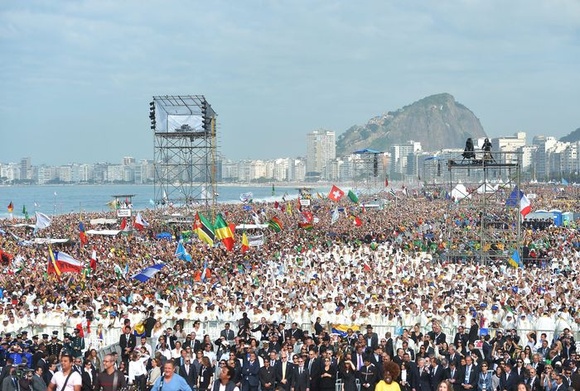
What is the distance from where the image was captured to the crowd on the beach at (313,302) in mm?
13086

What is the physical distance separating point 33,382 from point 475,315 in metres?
10.1

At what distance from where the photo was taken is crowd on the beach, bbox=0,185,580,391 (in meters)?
13.1

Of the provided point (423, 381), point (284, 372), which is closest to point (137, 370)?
point (284, 372)

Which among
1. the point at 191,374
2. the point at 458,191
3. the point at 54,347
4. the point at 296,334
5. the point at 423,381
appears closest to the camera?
the point at 423,381

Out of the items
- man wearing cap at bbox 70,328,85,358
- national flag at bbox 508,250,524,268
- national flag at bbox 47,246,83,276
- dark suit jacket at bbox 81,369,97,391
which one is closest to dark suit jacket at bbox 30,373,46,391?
dark suit jacket at bbox 81,369,97,391

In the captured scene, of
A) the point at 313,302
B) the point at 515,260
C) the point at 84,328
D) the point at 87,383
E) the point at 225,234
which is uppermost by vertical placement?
the point at 225,234

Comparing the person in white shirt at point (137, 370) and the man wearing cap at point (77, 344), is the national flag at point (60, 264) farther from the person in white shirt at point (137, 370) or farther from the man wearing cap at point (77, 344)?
the person in white shirt at point (137, 370)

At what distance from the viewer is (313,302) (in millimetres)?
20047

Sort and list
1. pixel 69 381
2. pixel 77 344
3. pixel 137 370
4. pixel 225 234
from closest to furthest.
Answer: pixel 69 381
pixel 137 370
pixel 77 344
pixel 225 234

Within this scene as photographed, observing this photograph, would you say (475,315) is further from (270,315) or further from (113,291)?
(113,291)

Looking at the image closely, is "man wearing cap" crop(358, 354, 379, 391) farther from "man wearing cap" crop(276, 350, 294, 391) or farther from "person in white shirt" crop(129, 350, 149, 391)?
"person in white shirt" crop(129, 350, 149, 391)

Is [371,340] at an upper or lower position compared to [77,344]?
upper

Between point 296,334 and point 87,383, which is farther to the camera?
point 296,334

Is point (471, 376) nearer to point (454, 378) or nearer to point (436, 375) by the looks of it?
point (454, 378)
